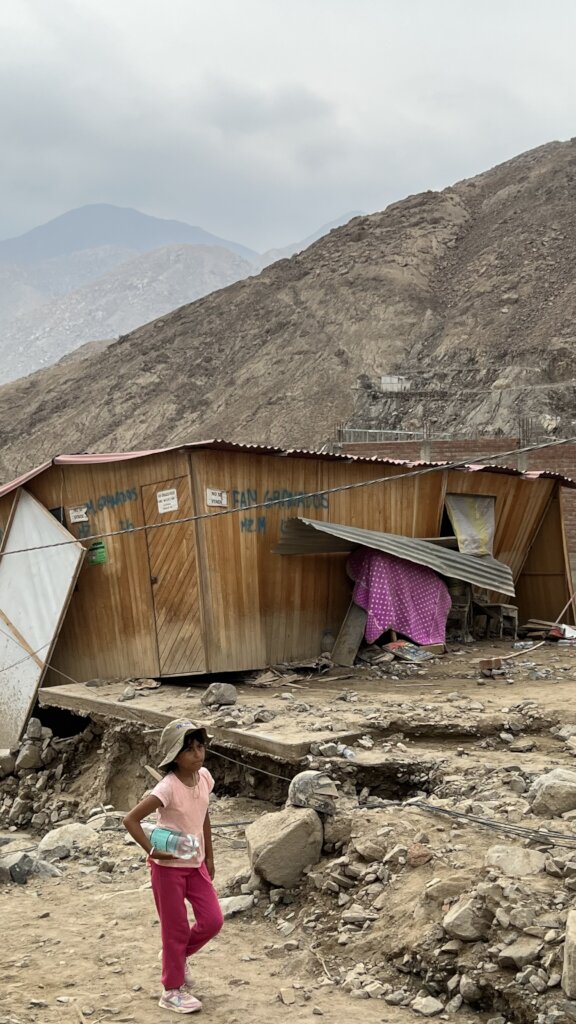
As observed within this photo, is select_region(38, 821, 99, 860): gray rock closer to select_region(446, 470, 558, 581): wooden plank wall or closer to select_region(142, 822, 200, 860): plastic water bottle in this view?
select_region(142, 822, 200, 860): plastic water bottle

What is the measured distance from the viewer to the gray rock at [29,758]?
9.60 meters

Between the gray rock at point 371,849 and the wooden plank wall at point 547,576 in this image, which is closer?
the gray rock at point 371,849

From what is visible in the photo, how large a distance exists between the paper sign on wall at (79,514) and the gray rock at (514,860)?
7185 millimetres

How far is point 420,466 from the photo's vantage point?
1089 centimetres

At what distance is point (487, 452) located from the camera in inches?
629

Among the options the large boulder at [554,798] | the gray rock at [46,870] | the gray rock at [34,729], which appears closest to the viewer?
the large boulder at [554,798]

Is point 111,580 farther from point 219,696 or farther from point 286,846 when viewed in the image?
point 286,846

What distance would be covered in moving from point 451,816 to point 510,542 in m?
7.99

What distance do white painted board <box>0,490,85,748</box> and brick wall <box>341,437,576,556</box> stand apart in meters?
7.31

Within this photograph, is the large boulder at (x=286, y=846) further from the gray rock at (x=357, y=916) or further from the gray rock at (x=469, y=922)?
the gray rock at (x=469, y=922)

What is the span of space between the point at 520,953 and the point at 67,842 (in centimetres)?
401

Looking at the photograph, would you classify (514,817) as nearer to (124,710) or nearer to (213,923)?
(213,923)

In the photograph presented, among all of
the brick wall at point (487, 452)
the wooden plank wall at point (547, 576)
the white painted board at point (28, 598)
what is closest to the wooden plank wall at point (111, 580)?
the white painted board at point (28, 598)

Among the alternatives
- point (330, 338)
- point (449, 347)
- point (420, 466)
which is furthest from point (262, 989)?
point (330, 338)
